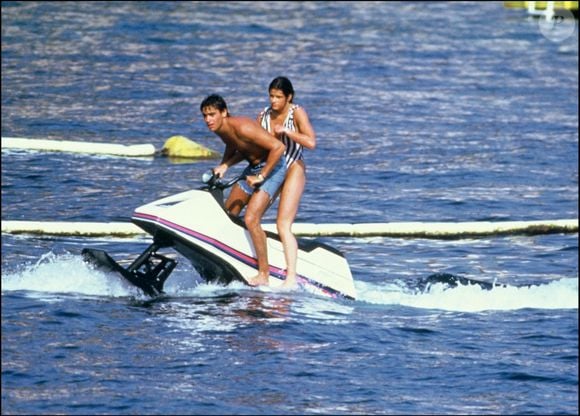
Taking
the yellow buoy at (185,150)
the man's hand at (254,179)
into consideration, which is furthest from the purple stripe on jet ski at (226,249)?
the yellow buoy at (185,150)

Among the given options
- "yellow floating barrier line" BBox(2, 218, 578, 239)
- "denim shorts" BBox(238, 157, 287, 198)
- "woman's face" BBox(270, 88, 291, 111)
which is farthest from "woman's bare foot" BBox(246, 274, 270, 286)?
"yellow floating barrier line" BBox(2, 218, 578, 239)

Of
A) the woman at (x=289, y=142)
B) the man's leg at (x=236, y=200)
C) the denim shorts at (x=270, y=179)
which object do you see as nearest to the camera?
the woman at (x=289, y=142)

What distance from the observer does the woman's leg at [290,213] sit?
13.7m

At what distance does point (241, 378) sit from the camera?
1180cm

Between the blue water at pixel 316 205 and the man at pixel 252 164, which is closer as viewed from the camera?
the blue water at pixel 316 205

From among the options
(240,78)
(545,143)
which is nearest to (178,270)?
(545,143)

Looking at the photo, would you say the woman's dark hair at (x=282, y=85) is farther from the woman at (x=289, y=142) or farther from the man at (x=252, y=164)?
the man at (x=252, y=164)

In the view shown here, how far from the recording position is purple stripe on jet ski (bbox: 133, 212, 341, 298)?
515 inches

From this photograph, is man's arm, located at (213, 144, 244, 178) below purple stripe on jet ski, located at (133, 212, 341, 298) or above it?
above

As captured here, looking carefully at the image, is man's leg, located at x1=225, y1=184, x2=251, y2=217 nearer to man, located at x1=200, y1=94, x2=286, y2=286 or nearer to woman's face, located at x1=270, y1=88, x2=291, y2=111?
man, located at x1=200, y1=94, x2=286, y2=286

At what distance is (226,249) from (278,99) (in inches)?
56.3

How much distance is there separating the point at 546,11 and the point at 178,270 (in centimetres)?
3324

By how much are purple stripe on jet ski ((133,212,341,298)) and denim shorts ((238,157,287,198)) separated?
2.04 ft

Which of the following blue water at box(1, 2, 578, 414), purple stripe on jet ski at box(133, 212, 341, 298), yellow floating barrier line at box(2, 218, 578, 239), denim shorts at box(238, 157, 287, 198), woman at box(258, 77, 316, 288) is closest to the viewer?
blue water at box(1, 2, 578, 414)
